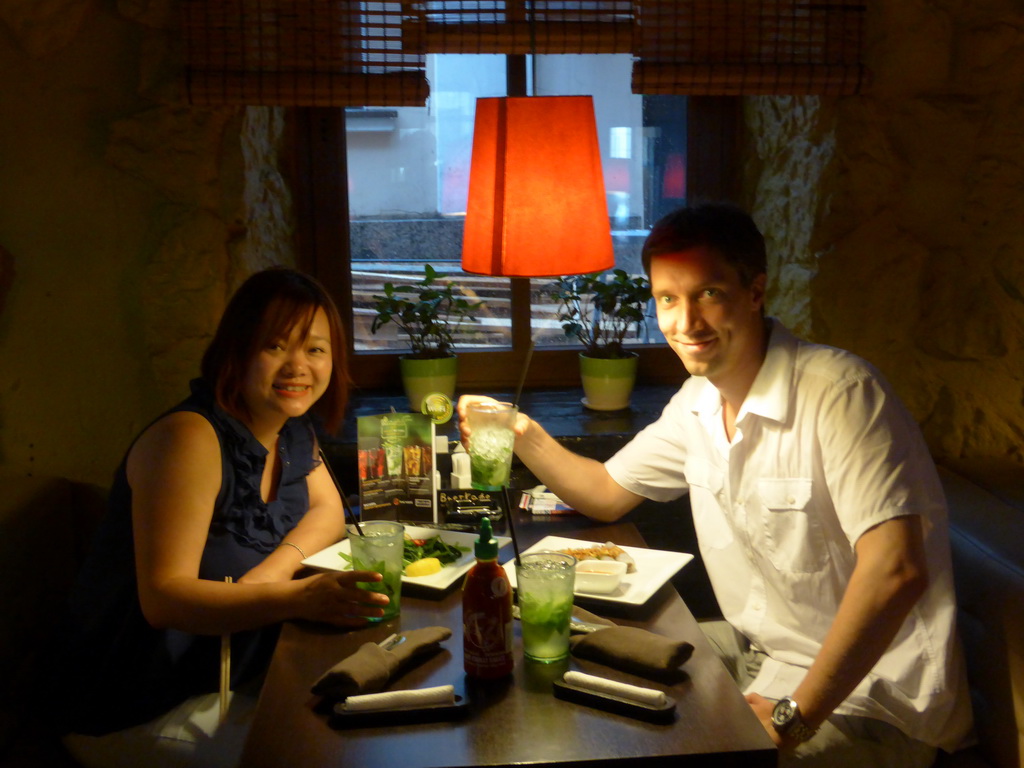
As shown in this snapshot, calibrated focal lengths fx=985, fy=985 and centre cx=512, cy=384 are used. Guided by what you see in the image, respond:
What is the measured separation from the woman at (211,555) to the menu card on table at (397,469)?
0.09 m

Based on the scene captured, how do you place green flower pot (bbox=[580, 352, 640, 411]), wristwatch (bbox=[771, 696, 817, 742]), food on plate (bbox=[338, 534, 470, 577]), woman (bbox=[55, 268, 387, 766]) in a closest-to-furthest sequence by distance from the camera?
wristwatch (bbox=[771, 696, 817, 742]) → woman (bbox=[55, 268, 387, 766]) → food on plate (bbox=[338, 534, 470, 577]) → green flower pot (bbox=[580, 352, 640, 411])

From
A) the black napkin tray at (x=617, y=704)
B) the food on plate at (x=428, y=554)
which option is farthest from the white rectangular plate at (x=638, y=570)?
the black napkin tray at (x=617, y=704)

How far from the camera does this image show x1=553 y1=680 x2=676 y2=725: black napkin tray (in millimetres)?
1329

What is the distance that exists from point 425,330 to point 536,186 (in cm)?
122

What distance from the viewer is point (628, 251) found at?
10.1 ft

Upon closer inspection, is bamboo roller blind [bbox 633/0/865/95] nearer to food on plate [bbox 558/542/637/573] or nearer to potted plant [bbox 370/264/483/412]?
potted plant [bbox 370/264/483/412]

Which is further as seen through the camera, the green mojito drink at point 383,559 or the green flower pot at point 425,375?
the green flower pot at point 425,375

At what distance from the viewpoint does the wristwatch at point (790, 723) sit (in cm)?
158

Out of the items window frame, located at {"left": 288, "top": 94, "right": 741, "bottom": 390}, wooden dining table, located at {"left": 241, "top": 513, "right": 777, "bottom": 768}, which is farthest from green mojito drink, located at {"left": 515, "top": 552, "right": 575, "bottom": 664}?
window frame, located at {"left": 288, "top": 94, "right": 741, "bottom": 390}

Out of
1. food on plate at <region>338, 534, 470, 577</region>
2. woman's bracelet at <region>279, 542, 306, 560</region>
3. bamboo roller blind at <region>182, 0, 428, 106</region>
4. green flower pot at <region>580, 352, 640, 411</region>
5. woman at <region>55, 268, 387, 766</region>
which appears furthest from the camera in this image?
green flower pot at <region>580, 352, 640, 411</region>

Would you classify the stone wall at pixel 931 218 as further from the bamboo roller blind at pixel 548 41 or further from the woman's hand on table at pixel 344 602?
the woman's hand on table at pixel 344 602

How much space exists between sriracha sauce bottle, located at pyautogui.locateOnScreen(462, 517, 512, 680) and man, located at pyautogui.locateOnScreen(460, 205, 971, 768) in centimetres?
49

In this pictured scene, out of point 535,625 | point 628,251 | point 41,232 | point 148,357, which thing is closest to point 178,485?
point 535,625

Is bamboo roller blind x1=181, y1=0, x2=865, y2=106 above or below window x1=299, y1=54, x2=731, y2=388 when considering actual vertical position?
above
